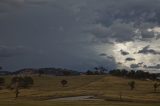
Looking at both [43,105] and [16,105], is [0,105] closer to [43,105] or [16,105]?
[16,105]

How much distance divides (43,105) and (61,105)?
4203 millimetres

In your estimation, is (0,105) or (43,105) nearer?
Answer: (0,105)

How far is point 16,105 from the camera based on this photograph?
9119 centimetres

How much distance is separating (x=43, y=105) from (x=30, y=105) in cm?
335

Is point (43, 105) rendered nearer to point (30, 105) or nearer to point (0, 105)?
point (30, 105)

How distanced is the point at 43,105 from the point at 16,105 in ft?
21.9

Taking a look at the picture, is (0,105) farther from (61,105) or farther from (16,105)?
(61,105)

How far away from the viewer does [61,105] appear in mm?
95125

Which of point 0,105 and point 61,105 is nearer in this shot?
point 0,105

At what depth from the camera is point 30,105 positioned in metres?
92.8

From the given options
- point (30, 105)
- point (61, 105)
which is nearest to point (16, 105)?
point (30, 105)

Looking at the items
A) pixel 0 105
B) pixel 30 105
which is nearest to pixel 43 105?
pixel 30 105

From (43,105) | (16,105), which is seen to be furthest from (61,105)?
(16,105)

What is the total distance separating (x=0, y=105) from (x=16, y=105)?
4.16 m
